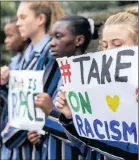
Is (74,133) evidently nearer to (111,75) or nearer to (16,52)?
(111,75)

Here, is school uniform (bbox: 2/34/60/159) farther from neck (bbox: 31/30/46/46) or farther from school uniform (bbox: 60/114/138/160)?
school uniform (bbox: 60/114/138/160)

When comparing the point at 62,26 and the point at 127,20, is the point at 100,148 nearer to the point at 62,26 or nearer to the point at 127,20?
the point at 127,20

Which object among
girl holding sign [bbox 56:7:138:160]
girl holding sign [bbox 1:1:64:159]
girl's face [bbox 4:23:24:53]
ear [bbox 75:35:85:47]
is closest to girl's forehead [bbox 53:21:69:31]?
ear [bbox 75:35:85:47]

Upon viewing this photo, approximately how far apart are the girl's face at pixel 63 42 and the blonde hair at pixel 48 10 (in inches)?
23.1

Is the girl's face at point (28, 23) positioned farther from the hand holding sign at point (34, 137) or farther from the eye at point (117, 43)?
the eye at point (117, 43)

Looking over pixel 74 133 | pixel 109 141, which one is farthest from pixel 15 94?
pixel 109 141

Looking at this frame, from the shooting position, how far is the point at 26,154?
434 centimetres

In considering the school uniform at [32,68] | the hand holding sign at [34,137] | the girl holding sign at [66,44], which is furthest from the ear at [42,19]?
the hand holding sign at [34,137]

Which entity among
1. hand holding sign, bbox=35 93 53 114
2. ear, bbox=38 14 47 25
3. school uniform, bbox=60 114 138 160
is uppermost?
ear, bbox=38 14 47 25

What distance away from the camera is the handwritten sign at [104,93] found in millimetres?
2543

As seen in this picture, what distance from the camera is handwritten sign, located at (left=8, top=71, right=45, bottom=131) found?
4.08m

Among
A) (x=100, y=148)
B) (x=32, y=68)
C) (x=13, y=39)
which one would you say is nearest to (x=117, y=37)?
(x=100, y=148)

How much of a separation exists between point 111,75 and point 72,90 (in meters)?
0.36

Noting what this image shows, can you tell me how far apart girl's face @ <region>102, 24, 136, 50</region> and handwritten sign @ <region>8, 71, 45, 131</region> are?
3.72ft
